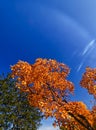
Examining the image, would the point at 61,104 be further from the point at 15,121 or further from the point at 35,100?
the point at 15,121

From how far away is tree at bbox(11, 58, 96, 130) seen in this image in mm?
29688

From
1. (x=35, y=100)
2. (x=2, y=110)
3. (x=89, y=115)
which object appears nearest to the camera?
(x=35, y=100)

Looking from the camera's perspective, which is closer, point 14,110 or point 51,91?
point 51,91

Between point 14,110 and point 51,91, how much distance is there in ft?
163

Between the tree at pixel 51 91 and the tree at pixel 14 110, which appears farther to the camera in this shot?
the tree at pixel 14 110

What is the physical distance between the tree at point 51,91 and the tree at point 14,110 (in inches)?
1844

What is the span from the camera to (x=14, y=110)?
78812mm

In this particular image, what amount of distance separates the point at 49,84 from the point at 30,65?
2.51 m

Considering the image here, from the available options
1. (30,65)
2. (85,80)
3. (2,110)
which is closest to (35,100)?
(30,65)

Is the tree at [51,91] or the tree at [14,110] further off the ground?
the tree at [14,110]

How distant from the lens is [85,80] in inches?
1278

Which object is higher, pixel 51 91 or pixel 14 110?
pixel 14 110

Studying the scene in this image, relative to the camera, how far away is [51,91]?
30.6 metres

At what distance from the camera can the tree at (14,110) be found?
253 feet
